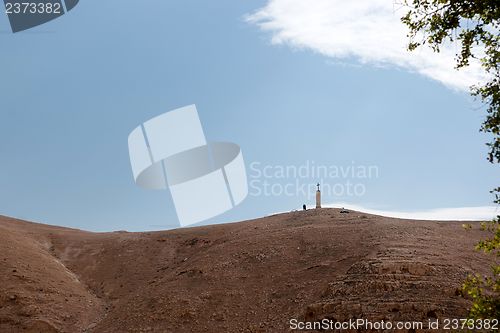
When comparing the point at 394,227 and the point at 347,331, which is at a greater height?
the point at 394,227

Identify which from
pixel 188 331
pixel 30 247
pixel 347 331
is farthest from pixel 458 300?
pixel 30 247

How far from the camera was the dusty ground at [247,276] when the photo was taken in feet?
57.0

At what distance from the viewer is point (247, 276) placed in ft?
70.1

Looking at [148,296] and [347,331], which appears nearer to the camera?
[347,331]

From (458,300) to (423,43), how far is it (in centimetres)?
1061

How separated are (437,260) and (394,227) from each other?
4891 millimetres

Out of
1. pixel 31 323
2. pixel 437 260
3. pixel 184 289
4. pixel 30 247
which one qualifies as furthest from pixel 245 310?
pixel 30 247

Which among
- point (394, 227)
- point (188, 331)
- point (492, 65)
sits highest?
point (492, 65)

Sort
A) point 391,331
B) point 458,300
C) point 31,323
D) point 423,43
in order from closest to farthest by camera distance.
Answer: point 423,43 < point 391,331 < point 458,300 < point 31,323

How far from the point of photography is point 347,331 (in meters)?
15.8

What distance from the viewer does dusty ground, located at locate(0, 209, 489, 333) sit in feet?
57.0

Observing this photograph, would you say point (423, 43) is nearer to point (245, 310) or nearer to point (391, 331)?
point (391, 331)

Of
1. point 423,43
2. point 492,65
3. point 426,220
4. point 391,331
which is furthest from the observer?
point 426,220

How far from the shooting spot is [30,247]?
2842 cm
